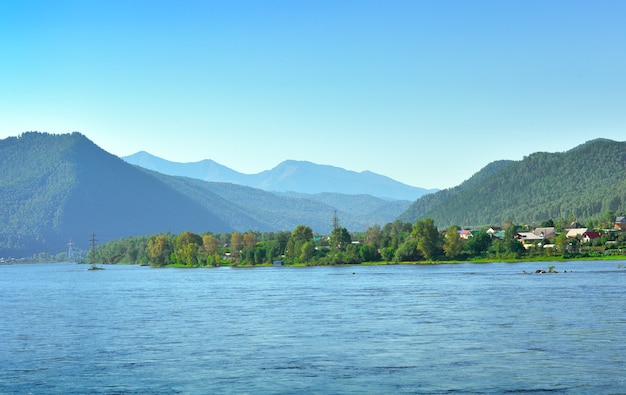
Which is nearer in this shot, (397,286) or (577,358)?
(577,358)

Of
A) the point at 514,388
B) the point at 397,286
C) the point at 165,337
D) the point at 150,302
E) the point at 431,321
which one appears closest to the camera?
the point at 514,388

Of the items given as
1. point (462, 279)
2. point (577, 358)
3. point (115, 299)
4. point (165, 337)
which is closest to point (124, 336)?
point (165, 337)

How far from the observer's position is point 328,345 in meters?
57.4

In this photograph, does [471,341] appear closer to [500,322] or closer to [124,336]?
[500,322]

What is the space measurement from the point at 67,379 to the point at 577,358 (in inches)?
1133

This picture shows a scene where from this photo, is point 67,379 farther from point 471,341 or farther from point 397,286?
point 397,286

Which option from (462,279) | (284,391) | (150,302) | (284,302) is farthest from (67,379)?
(462,279)

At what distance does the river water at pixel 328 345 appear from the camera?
146ft

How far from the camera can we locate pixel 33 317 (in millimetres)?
83812

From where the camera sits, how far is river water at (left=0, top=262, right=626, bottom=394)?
44.4 m

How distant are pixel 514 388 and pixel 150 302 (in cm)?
6693

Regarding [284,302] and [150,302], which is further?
[150,302]

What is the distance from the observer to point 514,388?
→ 42.0 meters

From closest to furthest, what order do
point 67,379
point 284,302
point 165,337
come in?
point 67,379 < point 165,337 < point 284,302
